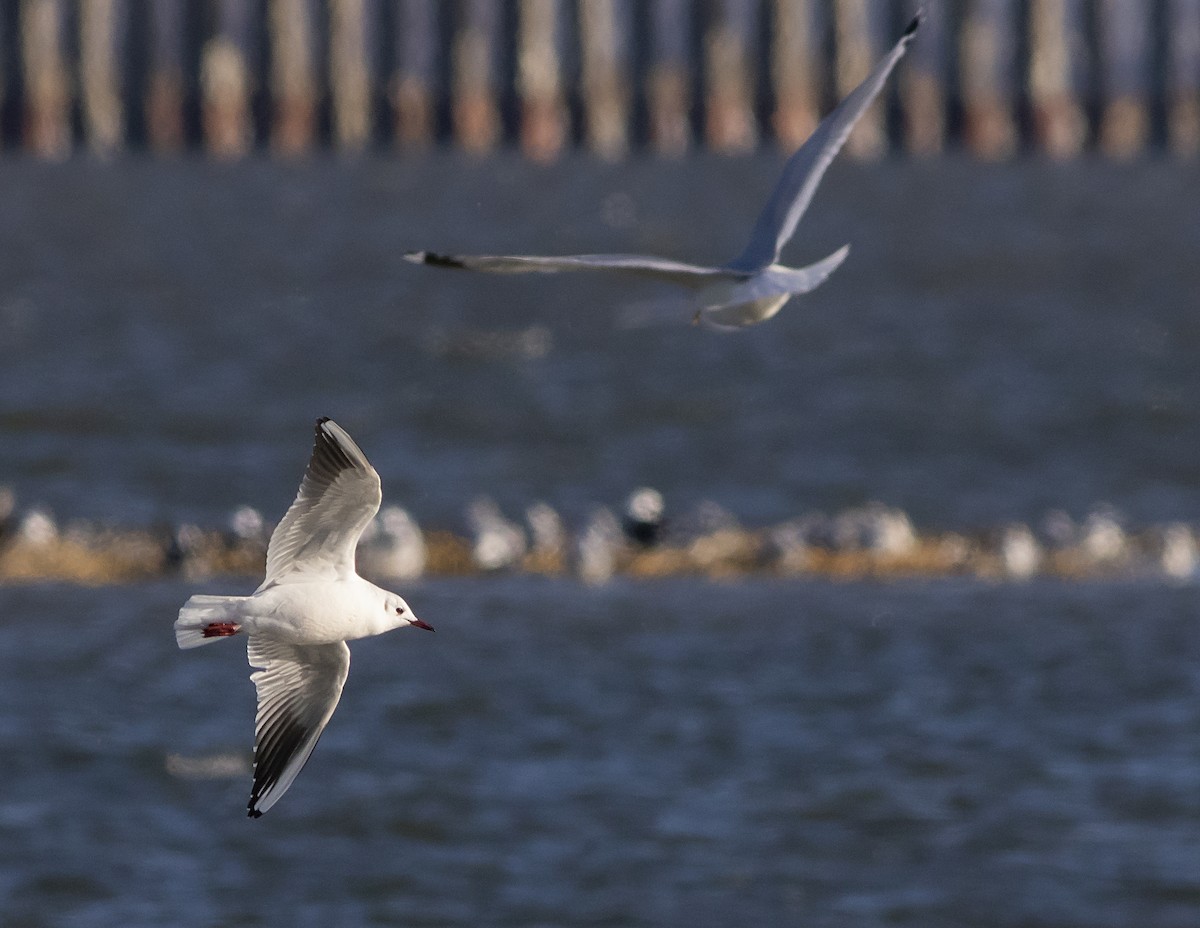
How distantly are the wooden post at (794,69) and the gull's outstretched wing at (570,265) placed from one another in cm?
6651

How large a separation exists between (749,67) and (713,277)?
68.4 m

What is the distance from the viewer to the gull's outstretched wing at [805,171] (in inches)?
232

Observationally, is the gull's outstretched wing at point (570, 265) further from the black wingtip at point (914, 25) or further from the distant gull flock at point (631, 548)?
the distant gull flock at point (631, 548)

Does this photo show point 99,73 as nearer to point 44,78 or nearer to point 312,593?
point 44,78

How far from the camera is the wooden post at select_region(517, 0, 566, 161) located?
7125 cm

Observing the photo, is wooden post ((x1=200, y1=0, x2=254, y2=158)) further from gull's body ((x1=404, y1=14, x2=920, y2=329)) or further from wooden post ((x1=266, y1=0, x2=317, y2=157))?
gull's body ((x1=404, y1=14, x2=920, y2=329))

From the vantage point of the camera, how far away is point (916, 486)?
71.3 feet

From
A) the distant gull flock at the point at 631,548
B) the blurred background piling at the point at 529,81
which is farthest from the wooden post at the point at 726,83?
the distant gull flock at the point at 631,548

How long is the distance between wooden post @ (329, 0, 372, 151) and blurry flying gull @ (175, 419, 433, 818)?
67.2 m

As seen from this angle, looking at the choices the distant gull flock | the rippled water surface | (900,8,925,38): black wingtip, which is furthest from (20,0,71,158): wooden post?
(900,8,925,38): black wingtip

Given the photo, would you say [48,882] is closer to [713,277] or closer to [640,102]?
[713,277]

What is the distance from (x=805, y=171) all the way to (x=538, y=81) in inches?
2633

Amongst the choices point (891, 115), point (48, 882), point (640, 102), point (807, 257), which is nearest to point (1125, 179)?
point (891, 115)

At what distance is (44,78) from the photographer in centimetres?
7394
